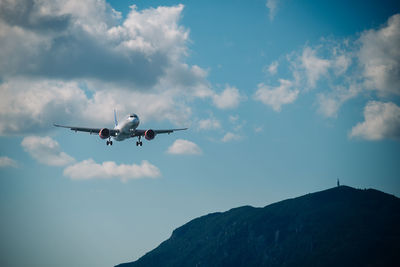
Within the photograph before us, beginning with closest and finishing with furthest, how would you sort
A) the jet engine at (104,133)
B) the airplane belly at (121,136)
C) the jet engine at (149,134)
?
1. the airplane belly at (121,136)
2. the jet engine at (104,133)
3. the jet engine at (149,134)

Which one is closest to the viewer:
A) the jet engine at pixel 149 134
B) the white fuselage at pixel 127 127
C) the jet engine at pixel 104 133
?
the white fuselage at pixel 127 127

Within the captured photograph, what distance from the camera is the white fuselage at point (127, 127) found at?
95.8 m

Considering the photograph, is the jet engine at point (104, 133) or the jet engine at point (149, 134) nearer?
the jet engine at point (104, 133)

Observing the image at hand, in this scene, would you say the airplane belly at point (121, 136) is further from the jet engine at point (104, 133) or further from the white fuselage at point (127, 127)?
the jet engine at point (104, 133)

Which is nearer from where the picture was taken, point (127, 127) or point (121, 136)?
point (127, 127)

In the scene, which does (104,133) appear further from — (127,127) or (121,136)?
(127,127)

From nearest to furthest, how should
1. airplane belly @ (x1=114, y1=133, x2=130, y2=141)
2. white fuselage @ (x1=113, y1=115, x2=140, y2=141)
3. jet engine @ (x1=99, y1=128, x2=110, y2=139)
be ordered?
white fuselage @ (x1=113, y1=115, x2=140, y2=141) < airplane belly @ (x1=114, y1=133, x2=130, y2=141) < jet engine @ (x1=99, y1=128, x2=110, y2=139)

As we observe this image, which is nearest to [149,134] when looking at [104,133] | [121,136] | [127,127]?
[121,136]

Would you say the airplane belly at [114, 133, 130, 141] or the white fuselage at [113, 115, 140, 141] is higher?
the white fuselage at [113, 115, 140, 141]

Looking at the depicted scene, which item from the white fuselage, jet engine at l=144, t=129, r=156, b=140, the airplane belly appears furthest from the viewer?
jet engine at l=144, t=129, r=156, b=140

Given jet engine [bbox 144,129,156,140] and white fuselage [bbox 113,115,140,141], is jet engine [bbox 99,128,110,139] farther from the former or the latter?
jet engine [bbox 144,129,156,140]

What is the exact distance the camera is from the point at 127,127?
97.6 meters

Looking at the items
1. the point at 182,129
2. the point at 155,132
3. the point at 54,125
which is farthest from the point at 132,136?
the point at 54,125

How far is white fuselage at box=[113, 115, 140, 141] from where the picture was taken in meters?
95.8
